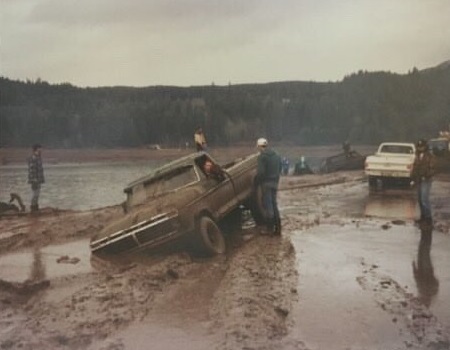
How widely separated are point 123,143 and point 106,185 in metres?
32.6

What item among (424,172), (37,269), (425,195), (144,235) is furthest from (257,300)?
(424,172)

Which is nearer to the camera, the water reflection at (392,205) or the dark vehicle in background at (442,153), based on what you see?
the water reflection at (392,205)

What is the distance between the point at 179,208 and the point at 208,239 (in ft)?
2.28

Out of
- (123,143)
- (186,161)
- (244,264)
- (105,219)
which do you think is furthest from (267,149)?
(123,143)

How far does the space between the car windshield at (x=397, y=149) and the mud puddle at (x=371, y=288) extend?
352 inches

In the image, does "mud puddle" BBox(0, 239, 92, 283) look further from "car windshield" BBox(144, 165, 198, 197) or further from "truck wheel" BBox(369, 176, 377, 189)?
"truck wheel" BBox(369, 176, 377, 189)

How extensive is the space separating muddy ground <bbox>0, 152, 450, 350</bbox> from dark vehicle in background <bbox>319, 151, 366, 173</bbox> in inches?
836

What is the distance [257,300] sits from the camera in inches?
285

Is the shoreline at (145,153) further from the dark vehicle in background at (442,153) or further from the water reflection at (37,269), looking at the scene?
the water reflection at (37,269)

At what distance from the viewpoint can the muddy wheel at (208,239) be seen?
9961mm

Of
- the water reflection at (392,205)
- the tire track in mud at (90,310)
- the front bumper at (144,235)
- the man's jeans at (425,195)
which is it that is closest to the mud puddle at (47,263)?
the front bumper at (144,235)

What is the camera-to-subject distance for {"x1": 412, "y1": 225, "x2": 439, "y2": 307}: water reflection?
752 centimetres

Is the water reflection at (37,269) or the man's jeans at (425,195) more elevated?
the man's jeans at (425,195)

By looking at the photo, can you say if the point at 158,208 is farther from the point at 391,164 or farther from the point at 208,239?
the point at 391,164
